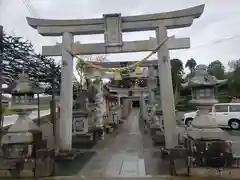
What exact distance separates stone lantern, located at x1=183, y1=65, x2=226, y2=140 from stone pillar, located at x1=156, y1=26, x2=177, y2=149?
4.10ft

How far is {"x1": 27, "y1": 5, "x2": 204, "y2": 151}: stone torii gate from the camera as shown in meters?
9.30

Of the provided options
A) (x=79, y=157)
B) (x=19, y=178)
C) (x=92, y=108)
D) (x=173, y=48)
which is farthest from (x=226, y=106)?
(x=19, y=178)

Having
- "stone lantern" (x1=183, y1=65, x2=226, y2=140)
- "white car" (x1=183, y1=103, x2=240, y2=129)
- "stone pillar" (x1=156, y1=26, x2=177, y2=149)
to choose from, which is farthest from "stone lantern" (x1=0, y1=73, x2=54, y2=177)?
"white car" (x1=183, y1=103, x2=240, y2=129)

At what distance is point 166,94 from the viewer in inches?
368

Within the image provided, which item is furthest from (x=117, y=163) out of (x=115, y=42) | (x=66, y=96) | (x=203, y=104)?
(x=115, y=42)

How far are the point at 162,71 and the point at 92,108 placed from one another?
7431mm

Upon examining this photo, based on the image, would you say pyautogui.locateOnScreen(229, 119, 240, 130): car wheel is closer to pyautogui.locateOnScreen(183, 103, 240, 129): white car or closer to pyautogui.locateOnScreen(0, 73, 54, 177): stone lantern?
pyautogui.locateOnScreen(183, 103, 240, 129): white car

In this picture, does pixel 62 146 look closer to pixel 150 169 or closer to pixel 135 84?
pixel 150 169

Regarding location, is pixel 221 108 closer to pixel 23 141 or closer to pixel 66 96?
pixel 66 96

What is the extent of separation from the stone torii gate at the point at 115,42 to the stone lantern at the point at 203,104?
1.58 m

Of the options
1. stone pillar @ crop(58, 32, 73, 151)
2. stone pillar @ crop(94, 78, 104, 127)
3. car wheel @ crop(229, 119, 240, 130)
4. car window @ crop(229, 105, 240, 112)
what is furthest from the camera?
car window @ crop(229, 105, 240, 112)

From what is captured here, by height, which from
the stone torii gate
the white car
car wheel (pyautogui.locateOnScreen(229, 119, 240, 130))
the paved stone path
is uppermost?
the stone torii gate

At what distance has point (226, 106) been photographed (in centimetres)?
2038

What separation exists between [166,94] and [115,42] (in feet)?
7.90
